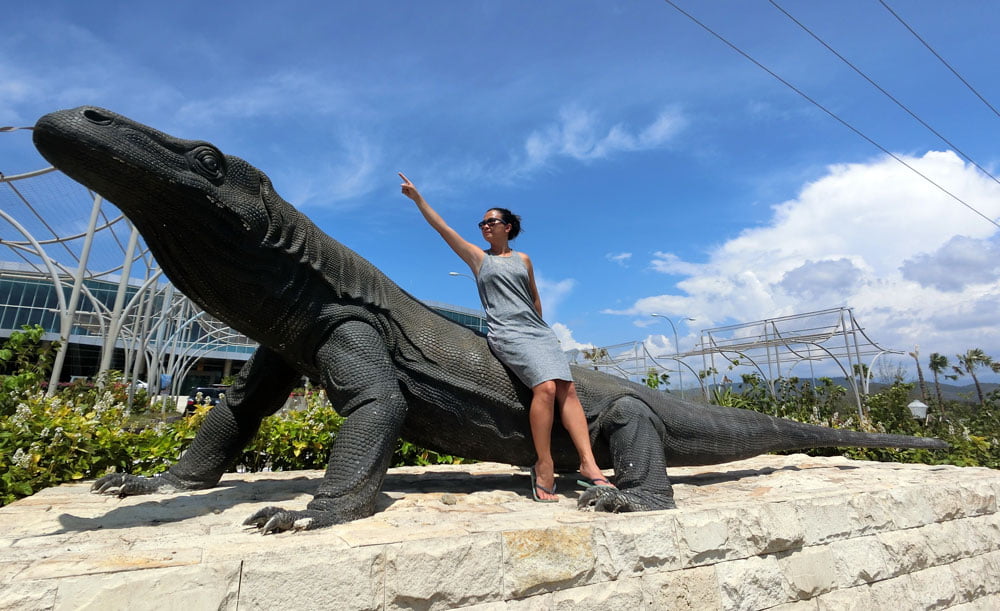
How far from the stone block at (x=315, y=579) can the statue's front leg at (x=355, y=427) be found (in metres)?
0.48

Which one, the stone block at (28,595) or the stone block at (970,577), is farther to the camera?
the stone block at (970,577)

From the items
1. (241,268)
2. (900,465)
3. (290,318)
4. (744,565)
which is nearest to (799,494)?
(744,565)

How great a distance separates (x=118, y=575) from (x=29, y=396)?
16.6 feet

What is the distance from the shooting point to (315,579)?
6.32 feet

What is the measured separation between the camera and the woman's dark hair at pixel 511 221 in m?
3.94

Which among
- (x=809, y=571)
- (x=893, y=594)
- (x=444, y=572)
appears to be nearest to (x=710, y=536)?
(x=809, y=571)

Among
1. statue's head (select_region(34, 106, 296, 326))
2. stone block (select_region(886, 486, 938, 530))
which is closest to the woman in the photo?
statue's head (select_region(34, 106, 296, 326))

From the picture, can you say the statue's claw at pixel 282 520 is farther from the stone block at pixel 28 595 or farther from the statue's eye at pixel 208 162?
the statue's eye at pixel 208 162

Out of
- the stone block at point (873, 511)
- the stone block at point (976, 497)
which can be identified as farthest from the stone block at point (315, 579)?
the stone block at point (976, 497)

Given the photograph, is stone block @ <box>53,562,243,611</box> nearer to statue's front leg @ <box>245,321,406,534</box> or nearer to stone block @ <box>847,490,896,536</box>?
statue's front leg @ <box>245,321,406,534</box>

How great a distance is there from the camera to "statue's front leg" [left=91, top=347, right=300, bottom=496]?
138 inches

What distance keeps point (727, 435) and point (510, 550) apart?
2593 mm

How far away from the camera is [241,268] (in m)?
2.82

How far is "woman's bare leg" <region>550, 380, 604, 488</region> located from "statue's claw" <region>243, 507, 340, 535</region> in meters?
1.62
